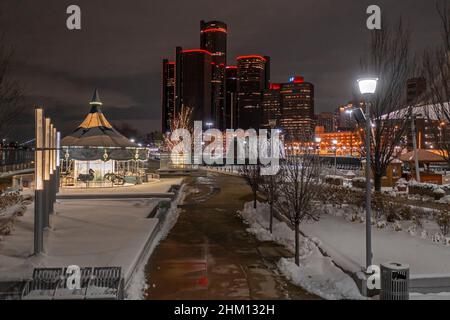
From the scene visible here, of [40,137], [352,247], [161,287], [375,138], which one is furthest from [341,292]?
[375,138]

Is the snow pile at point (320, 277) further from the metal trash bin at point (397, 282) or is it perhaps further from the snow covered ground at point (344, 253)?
the metal trash bin at point (397, 282)

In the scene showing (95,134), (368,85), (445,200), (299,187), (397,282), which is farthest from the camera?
(95,134)

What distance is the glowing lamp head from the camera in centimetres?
868

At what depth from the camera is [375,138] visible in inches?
640

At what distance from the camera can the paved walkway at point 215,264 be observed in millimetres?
8633

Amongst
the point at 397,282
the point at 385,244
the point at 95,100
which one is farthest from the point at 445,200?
the point at 95,100

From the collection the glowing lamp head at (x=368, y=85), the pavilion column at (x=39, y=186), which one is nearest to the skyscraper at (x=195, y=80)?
the pavilion column at (x=39, y=186)

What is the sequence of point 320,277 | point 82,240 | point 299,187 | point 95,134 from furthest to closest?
point 95,134
point 82,240
point 299,187
point 320,277

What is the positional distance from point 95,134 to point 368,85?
24.1 m

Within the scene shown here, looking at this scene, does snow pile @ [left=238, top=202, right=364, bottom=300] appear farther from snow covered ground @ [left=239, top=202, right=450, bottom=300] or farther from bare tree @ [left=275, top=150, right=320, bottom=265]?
bare tree @ [left=275, top=150, right=320, bottom=265]

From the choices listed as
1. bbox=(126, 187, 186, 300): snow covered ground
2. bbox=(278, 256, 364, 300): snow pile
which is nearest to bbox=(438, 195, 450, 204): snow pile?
bbox=(278, 256, 364, 300): snow pile

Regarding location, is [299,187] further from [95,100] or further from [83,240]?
[95,100]

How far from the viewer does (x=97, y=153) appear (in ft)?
92.6

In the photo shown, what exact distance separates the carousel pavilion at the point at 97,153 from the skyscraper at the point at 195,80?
151m
